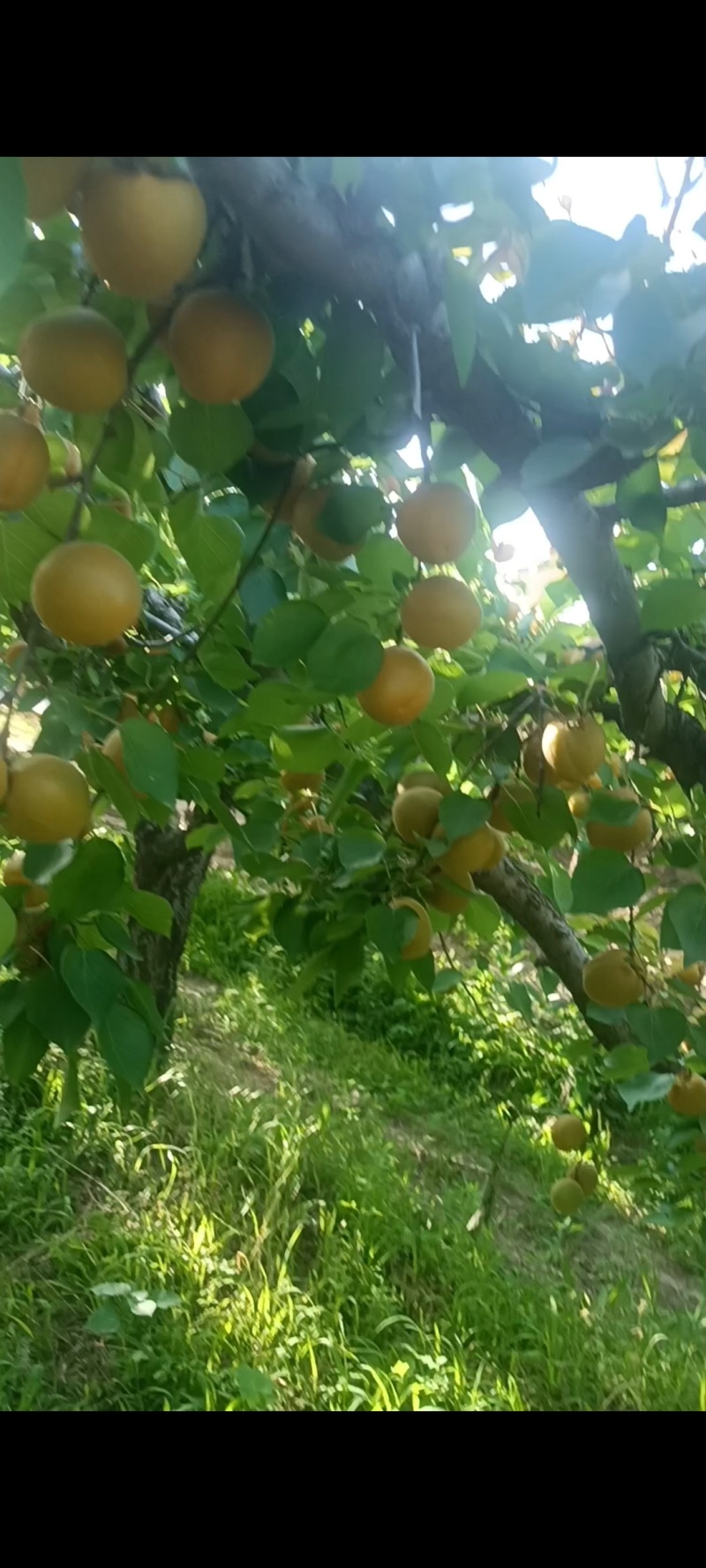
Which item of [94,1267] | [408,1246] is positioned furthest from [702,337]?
[408,1246]

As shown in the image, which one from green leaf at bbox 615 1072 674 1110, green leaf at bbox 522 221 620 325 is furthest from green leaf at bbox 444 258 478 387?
green leaf at bbox 615 1072 674 1110

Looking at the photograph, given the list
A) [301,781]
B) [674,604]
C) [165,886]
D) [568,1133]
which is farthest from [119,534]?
[165,886]

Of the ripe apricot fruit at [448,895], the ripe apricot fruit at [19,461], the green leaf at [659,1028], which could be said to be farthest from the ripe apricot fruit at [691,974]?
the ripe apricot fruit at [19,461]

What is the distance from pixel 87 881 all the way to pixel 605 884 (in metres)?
0.45

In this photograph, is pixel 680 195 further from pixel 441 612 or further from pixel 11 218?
pixel 11 218

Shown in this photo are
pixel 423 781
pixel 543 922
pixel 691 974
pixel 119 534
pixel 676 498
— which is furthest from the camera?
pixel 543 922

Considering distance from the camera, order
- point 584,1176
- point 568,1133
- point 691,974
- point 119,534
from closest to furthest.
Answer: point 119,534, point 691,974, point 568,1133, point 584,1176

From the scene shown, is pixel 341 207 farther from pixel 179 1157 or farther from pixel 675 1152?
pixel 675 1152

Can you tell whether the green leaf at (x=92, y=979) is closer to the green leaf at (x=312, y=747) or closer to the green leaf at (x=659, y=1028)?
the green leaf at (x=312, y=747)

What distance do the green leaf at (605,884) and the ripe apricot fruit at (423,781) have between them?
0.17 m

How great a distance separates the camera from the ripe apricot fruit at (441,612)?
0.56 metres

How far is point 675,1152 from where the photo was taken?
106 inches

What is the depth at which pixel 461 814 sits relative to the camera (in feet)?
2.72
